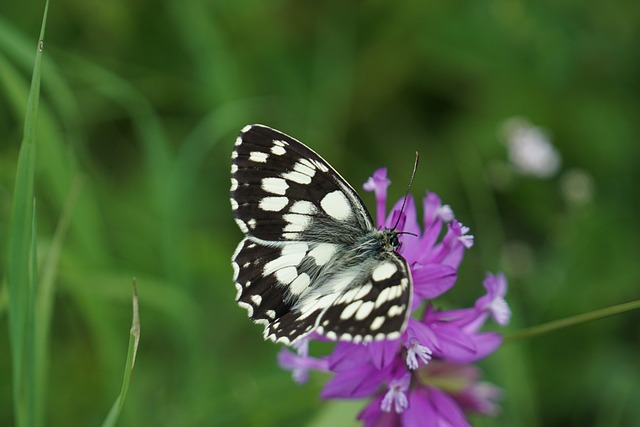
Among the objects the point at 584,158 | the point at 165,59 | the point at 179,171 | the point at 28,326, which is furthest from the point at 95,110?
the point at 584,158

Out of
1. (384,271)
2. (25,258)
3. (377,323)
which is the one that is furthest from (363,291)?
(25,258)

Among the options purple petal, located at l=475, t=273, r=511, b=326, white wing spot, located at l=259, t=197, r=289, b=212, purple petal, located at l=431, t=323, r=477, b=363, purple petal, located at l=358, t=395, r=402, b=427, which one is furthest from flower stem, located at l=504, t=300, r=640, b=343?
white wing spot, located at l=259, t=197, r=289, b=212

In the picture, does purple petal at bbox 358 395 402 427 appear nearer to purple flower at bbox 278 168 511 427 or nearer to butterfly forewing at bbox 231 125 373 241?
purple flower at bbox 278 168 511 427

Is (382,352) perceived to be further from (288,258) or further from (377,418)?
(288,258)

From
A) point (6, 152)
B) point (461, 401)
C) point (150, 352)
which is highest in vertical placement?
point (6, 152)

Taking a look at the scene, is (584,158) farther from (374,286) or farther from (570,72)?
(374,286)
